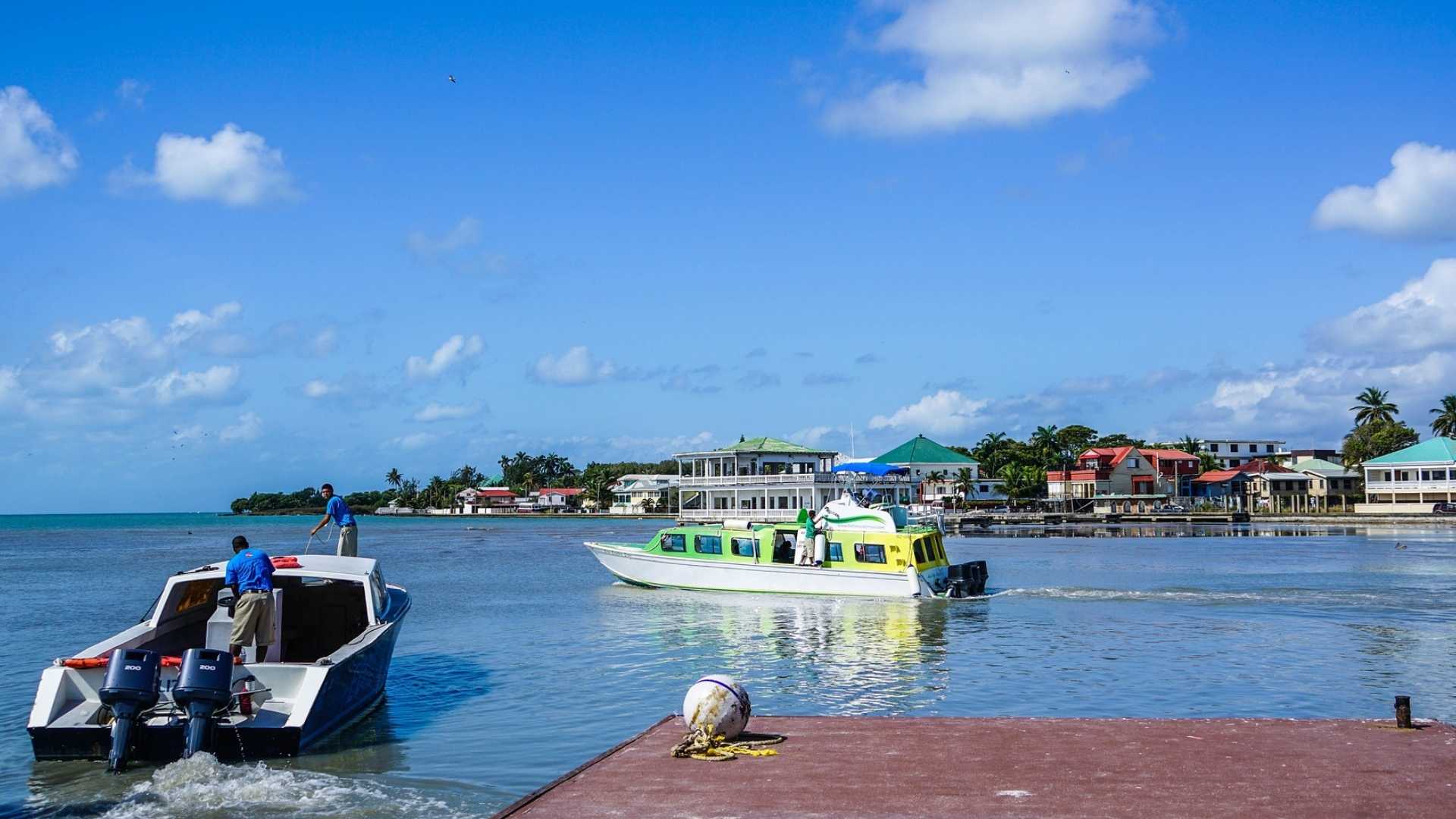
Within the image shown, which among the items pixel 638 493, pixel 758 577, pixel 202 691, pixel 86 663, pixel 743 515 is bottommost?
pixel 758 577

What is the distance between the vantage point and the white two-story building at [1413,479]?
335ft

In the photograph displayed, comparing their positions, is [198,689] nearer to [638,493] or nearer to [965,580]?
[965,580]

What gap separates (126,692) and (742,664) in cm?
1084

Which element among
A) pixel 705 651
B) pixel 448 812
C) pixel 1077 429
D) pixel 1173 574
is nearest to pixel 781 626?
pixel 705 651

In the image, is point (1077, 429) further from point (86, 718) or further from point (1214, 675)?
point (86, 718)

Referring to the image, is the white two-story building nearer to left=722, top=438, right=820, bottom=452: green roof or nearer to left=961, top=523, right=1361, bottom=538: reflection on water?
left=961, top=523, right=1361, bottom=538: reflection on water

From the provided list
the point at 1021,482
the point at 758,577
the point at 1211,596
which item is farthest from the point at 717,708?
the point at 1021,482

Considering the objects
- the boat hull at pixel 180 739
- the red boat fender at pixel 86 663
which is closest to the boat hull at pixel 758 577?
the boat hull at pixel 180 739

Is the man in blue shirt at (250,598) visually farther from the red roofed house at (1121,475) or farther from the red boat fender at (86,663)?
the red roofed house at (1121,475)

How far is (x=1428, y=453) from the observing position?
104000mm

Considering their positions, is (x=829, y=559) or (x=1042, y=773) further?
(x=829, y=559)

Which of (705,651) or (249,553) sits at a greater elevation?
(249,553)

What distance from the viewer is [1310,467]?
424 ft

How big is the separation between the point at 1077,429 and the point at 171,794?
14800 cm
